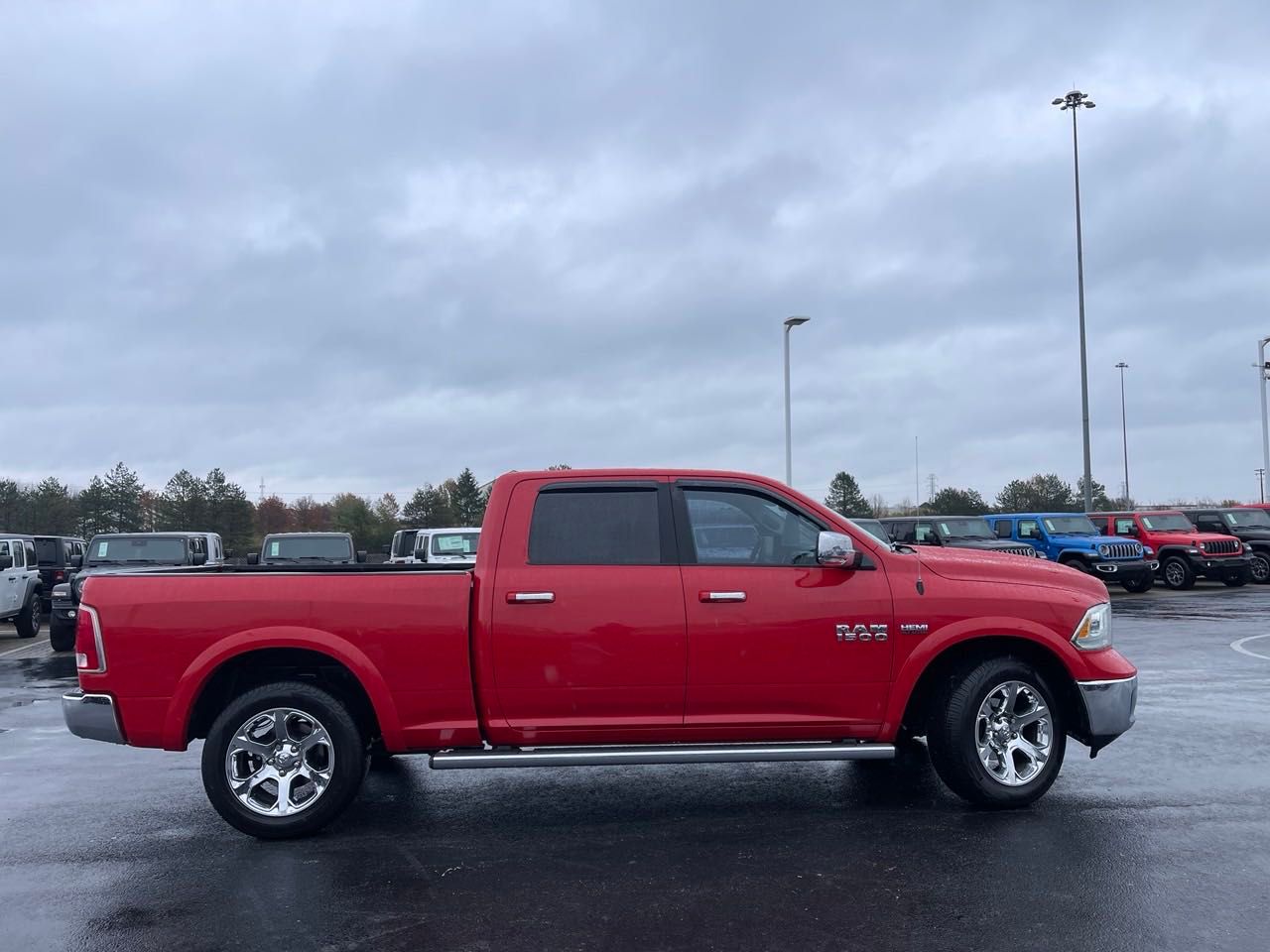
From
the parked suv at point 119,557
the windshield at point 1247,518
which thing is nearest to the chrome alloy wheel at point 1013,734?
the parked suv at point 119,557

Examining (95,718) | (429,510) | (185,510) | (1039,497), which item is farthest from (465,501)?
(95,718)

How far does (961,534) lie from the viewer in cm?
2400

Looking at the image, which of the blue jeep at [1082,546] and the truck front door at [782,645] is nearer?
the truck front door at [782,645]

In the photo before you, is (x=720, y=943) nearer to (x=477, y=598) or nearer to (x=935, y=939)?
(x=935, y=939)

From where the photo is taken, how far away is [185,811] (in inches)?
266

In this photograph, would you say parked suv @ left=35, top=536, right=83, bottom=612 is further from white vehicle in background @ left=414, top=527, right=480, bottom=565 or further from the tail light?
the tail light

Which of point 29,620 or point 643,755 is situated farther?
point 29,620

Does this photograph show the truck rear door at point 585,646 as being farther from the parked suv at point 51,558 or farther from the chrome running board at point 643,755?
the parked suv at point 51,558

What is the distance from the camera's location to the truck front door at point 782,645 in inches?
243

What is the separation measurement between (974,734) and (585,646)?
7.37 feet

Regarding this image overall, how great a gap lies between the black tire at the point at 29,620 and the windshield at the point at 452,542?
7.39 meters

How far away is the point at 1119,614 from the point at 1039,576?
1481 cm

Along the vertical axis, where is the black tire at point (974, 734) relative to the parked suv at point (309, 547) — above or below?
below

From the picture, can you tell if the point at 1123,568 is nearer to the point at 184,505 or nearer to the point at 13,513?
the point at 184,505
